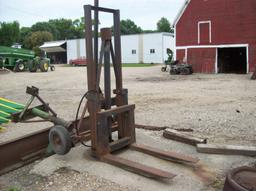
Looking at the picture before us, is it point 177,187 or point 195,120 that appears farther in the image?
point 195,120

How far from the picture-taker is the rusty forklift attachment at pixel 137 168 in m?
4.26

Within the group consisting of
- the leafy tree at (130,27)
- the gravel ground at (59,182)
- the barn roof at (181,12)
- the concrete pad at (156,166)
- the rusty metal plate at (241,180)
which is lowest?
the gravel ground at (59,182)

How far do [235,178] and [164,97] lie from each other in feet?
28.2

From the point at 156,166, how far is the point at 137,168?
410 mm

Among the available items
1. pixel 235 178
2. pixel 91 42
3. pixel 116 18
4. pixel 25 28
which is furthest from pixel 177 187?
pixel 25 28

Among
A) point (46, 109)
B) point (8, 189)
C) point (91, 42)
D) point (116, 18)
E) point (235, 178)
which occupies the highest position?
point (116, 18)

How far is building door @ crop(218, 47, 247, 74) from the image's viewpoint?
2495 centimetres

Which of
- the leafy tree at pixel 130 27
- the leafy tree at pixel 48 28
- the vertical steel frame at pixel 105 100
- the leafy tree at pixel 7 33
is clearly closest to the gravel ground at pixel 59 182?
the vertical steel frame at pixel 105 100

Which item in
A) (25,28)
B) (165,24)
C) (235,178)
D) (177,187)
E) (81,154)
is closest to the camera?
(235,178)

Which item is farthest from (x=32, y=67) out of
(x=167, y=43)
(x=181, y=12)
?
(x=167, y=43)

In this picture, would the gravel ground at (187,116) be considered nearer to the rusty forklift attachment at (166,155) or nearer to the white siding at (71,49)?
the rusty forklift attachment at (166,155)

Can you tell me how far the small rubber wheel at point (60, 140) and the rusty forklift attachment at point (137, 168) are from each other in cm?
54

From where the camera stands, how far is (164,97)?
12.0m

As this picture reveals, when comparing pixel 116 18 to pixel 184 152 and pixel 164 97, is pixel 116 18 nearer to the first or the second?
pixel 184 152
